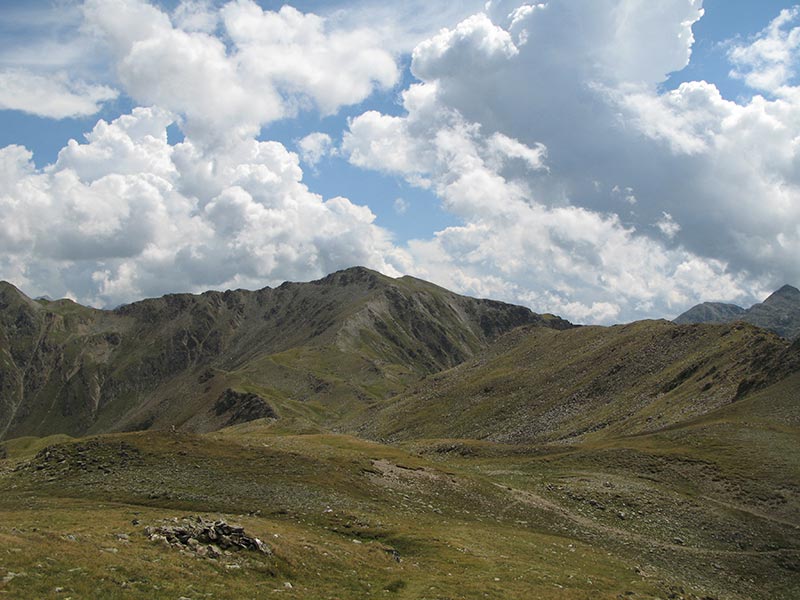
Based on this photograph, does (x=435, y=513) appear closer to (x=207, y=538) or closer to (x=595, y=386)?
(x=207, y=538)

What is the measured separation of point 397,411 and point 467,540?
138688mm

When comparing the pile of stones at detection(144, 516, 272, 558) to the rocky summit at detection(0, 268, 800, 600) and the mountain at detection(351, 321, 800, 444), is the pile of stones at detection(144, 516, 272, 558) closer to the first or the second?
the rocky summit at detection(0, 268, 800, 600)

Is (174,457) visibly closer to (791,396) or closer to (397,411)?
(791,396)

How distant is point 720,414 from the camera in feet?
281

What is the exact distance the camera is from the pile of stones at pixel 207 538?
30625 millimetres

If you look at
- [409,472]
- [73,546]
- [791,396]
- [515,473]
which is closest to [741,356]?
[791,396]

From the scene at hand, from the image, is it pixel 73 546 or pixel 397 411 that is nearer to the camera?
pixel 73 546

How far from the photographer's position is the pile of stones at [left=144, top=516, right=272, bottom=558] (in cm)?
3062

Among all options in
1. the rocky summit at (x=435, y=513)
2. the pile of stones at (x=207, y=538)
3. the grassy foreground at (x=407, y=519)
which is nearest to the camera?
the grassy foreground at (x=407, y=519)

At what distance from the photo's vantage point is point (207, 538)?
31.7 m

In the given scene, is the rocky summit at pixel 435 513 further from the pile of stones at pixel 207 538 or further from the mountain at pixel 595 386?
the mountain at pixel 595 386

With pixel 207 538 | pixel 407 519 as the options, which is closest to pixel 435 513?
pixel 407 519

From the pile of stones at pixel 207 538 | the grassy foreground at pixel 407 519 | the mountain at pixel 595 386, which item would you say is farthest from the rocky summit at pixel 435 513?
the mountain at pixel 595 386

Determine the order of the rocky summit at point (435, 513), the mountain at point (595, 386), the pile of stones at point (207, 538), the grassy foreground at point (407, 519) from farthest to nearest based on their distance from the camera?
the mountain at point (595, 386), the pile of stones at point (207, 538), the rocky summit at point (435, 513), the grassy foreground at point (407, 519)
